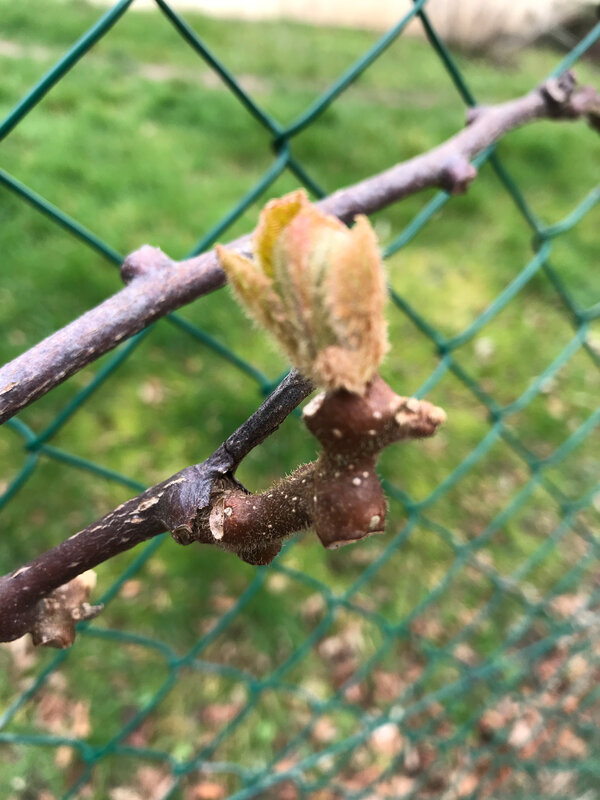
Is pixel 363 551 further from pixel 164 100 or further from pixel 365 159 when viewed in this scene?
pixel 164 100

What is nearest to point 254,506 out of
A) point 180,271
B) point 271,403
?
point 271,403

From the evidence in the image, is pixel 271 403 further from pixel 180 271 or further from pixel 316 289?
pixel 180 271

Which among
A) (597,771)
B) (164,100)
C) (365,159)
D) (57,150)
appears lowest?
(597,771)

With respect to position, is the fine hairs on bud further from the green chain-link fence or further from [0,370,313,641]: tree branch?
the green chain-link fence

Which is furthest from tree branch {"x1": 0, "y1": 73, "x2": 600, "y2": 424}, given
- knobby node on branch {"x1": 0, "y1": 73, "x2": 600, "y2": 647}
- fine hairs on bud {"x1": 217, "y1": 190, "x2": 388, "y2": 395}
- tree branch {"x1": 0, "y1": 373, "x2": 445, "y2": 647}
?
fine hairs on bud {"x1": 217, "y1": 190, "x2": 388, "y2": 395}

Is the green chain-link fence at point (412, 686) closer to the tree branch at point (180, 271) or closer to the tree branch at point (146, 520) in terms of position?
the tree branch at point (180, 271)

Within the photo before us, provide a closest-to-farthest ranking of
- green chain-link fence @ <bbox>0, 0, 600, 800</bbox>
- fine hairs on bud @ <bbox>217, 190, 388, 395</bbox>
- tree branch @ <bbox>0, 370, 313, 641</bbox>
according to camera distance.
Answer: fine hairs on bud @ <bbox>217, 190, 388, 395</bbox>
tree branch @ <bbox>0, 370, 313, 641</bbox>
green chain-link fence @ <bbox>0, 0, 600, 800</bbox>

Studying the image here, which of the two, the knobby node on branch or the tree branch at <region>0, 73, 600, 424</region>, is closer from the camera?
the knobby node on branch

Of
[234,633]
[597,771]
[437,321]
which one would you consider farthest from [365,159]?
[597,771]
